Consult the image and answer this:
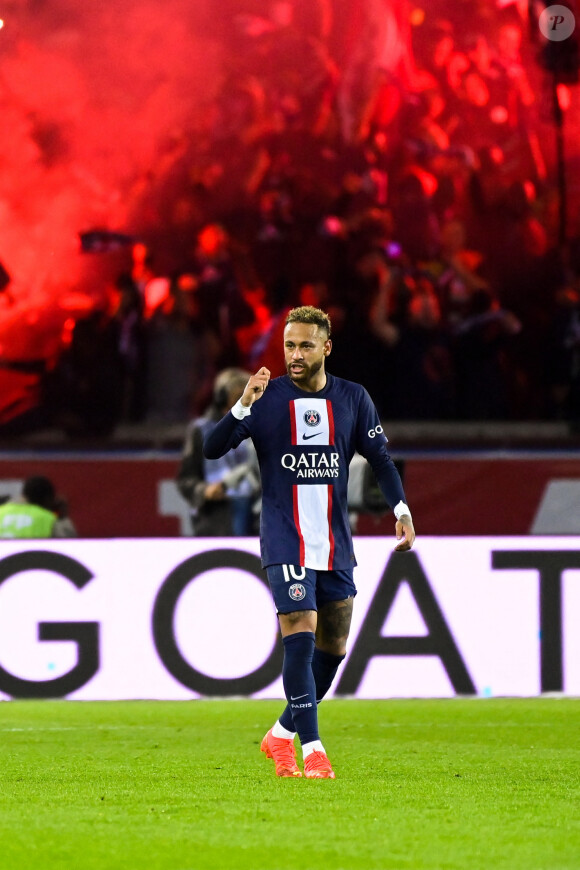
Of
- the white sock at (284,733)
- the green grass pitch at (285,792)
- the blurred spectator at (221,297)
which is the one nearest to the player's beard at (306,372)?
the white sock at (284,733)

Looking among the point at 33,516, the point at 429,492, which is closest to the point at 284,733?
the point at 33,516

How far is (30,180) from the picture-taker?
16.9 metres

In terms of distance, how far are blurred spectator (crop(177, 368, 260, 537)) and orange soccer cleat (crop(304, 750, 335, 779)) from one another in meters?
4.11

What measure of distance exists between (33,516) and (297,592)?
4.37 metres

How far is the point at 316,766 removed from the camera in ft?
18.9

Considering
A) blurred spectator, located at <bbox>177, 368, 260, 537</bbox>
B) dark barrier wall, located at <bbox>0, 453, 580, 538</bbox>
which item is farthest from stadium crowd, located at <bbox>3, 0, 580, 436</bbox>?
blurred spectator, located at <bbox>177, 368, 260, 537</bbox>

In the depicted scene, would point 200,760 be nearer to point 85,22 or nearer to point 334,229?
point 334,229

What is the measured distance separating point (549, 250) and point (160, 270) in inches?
158

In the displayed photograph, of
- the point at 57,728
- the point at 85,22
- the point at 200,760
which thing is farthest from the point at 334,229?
the point at 200,760

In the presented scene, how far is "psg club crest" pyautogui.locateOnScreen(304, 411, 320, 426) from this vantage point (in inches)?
235

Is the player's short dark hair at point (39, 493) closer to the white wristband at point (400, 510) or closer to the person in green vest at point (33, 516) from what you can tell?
the person in green vest at point (33, 516)

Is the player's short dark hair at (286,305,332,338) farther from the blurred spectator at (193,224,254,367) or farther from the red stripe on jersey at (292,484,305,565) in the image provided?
the blurred spectator at (193,224,254,367)

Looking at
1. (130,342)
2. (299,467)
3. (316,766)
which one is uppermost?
(130,342)

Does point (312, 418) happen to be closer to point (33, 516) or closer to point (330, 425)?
point (330, 425)
